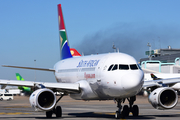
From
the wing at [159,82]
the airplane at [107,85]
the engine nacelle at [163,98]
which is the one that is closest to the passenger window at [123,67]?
the airplane at [107,85]

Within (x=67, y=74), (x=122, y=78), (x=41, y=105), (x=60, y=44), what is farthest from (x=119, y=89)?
(x=60, y=44)

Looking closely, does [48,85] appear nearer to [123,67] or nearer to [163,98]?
[123,67]

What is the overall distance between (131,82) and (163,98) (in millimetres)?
3555

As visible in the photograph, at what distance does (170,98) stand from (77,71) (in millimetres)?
8747

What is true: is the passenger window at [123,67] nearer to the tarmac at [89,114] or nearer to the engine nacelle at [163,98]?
A: the engine nacelle at [163,98]

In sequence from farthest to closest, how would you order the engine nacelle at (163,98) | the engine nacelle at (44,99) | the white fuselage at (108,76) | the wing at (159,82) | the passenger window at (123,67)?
1. the wing at (159,82)
2. the engine nacelle at (44,99)
3. the engine nacelle at (163,98)
4. the passenger window at (123,67)
5. the white fuselage at (108,76)

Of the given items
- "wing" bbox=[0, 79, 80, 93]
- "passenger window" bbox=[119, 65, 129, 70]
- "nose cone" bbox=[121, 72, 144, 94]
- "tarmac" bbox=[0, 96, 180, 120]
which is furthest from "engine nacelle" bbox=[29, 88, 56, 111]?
"nose cone" bbox=[121, 72, 144, 94]

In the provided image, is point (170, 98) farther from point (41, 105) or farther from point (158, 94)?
point (41, 105)

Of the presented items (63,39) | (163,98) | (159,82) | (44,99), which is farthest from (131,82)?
(63,39)

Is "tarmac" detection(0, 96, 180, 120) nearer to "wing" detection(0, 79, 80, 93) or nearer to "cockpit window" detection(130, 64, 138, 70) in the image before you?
"wing" detection(0, 79, 80, 93)

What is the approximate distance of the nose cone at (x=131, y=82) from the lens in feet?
72.4

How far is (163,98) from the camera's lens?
2430 cm

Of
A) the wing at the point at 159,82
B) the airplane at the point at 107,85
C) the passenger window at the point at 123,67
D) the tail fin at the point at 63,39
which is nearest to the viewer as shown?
the airplane at the point at 107,85

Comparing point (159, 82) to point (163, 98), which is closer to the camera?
point (163, 98)
